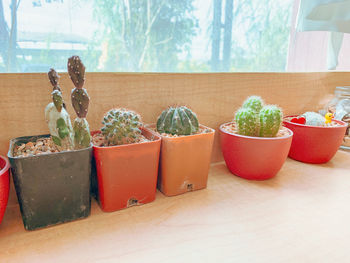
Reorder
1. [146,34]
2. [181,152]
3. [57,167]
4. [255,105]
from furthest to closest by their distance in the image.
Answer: [146,34] < [255,105] < [181,152] < [57,167]

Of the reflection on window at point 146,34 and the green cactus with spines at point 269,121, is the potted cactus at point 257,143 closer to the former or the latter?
the green cactus with spines at point 269,121

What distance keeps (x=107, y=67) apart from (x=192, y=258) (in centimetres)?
58

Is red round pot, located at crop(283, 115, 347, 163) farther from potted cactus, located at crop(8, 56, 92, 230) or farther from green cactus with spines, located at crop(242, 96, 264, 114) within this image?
potted cactus, located at crop(8, 56, 92, 230)

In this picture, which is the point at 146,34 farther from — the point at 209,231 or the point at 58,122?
the point at 209,231

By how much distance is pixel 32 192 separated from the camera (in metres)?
0.44

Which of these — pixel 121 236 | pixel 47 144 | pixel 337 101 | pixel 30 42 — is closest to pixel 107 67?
pixel 30 42

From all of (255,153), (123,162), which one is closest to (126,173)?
(123,162)

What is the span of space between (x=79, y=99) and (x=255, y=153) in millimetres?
423

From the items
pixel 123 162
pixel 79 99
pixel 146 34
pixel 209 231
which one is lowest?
pixel 209 231

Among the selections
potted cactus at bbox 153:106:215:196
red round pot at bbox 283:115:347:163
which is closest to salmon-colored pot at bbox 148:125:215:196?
potted cactus at bbox 153:106:215:196

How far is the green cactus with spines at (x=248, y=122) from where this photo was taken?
0.65m

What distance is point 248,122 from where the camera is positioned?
0.65 metres

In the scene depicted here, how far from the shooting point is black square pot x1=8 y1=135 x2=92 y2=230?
0.43 metres

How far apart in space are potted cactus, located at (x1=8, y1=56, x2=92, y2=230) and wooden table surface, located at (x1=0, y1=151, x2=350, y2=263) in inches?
1.4
